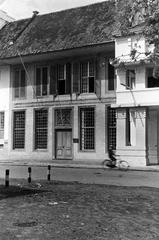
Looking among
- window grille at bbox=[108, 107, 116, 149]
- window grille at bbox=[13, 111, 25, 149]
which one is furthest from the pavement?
window grille at bbox=[13, 111, 25, 149]

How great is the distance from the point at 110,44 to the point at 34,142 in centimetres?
1068

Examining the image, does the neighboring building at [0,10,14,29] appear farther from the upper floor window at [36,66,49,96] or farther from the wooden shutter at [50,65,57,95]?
the wooden shutter at [50,65,57,95]

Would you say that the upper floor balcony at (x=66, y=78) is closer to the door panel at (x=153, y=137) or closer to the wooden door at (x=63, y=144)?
the wooden door at (x=63, y=144)

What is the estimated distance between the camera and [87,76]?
3472 centimetres

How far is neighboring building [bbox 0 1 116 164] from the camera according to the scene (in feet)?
110

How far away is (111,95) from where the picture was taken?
3306 centimetres

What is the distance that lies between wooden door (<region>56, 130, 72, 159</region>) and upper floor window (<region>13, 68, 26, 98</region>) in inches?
201

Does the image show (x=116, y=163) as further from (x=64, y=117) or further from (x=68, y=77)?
(x=68, y=77)

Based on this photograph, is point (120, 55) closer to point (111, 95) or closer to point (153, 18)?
point (111, 95)

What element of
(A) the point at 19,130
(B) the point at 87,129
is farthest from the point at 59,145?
(A) the point at 19,130

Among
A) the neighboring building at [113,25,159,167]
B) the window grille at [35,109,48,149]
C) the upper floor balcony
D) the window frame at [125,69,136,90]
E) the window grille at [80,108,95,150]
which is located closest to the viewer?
the neighboring building at [113,25,159,167]

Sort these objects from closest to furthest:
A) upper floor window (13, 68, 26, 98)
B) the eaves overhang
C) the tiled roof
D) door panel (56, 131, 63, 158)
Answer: the eaves overhang
the tiled roof
door panel (56, 131, 63, 158)
upper floor window (13, 68, 26, 98)

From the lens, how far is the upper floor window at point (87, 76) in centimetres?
3441

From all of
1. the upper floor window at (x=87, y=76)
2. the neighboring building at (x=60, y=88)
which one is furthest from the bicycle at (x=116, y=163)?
the upper floor window at (x=87, y=76)
